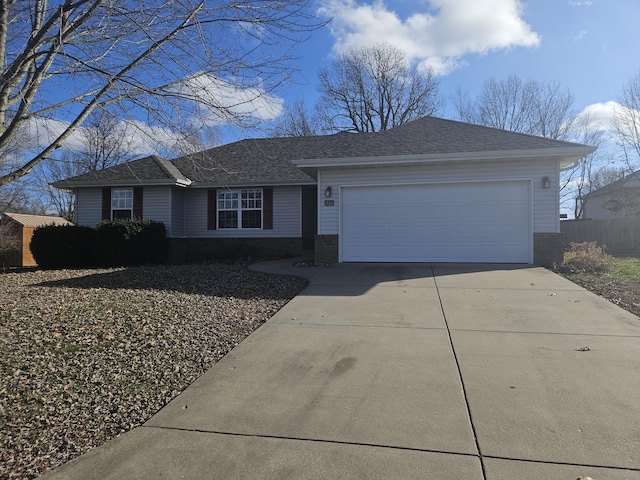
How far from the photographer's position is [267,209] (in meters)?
15.4

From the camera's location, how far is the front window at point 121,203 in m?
15.9

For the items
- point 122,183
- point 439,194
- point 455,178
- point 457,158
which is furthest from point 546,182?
point 122,183

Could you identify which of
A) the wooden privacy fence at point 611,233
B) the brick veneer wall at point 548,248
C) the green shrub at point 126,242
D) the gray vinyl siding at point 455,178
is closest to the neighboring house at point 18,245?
the green shrub at point 126,242

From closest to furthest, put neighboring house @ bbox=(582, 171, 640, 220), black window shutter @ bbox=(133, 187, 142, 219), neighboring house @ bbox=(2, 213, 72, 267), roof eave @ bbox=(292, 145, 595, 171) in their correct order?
1. roof eave @ bbox=(292, 145, 595, 171)
2. black window shutter @ bbox=(133, 187, 142, 219)
3. neighboring house @ bbox=(2, 213, 72, 267)
4. neighboring house @ bbox=(582, 171, 640, 220)

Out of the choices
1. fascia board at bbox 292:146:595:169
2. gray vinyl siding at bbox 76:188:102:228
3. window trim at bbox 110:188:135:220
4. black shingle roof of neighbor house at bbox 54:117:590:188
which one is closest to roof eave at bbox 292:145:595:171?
Result: fascia board at bbox 292:146:595:169

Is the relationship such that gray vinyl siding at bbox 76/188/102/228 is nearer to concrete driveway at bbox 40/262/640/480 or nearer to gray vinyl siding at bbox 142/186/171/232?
gray vinyl siding at bbox 142/186/171/232

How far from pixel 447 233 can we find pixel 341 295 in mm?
5039

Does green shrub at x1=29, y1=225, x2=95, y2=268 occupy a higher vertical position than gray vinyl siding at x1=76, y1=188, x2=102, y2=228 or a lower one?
lower

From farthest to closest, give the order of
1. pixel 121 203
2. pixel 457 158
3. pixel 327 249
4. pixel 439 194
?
1. pixel 121 203
2. pixel 327 249
3. pixel 439 194
4. pixel 457 158

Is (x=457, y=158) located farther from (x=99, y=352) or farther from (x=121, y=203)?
(x=121, y=203)

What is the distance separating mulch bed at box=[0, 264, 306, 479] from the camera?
3.08m

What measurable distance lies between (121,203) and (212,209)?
366 cm

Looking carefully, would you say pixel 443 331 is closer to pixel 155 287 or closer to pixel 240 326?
pixel 240 326

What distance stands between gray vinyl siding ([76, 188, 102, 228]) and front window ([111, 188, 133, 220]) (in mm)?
546
